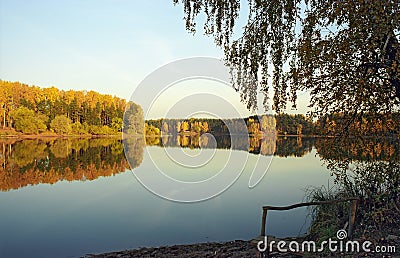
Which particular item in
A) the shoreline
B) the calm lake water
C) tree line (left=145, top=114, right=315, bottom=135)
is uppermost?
tree line (left=145, top=114, right=315, bottom=135)

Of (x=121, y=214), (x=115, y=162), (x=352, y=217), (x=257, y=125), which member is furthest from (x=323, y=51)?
(x=115, y=162)

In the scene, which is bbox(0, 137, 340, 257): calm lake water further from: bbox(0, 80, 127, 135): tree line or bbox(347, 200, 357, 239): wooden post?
bbox(0, 80, 127, 135): tree line

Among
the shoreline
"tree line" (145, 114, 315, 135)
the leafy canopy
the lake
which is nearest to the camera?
the leafy canopy

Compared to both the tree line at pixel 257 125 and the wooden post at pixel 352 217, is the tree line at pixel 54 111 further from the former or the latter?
the wooden post at pixel 352 217

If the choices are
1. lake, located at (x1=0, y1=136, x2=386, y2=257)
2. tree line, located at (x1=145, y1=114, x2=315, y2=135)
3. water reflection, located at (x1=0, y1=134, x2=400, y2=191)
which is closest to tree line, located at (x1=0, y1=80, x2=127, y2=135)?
water reflection, located at (x1=0, y1=134, x2=400, y2=191)

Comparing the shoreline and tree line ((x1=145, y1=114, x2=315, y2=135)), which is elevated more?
tree line ((x1=145, y1=114, x2=315, y2=135))

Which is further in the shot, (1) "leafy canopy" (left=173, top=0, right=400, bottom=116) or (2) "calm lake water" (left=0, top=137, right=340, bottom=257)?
(2) "calm lake water" (left=0, top=137, right=340, bottom=257)

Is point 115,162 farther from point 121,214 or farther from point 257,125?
point 257,125

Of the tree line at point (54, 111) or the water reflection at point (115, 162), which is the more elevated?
the tree line at point (54, 111)

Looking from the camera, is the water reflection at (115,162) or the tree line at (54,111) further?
the tree line at (54,111)

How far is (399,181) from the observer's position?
216 inches

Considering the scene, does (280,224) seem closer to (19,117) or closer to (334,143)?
(334,143)

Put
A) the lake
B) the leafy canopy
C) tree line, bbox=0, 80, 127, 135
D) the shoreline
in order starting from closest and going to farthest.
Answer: the leafy canopy
the shoreline
the lake
tree line, bbox=0, 80, 127, 135

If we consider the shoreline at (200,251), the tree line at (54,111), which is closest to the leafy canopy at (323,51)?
the shoreline at (200,251)
